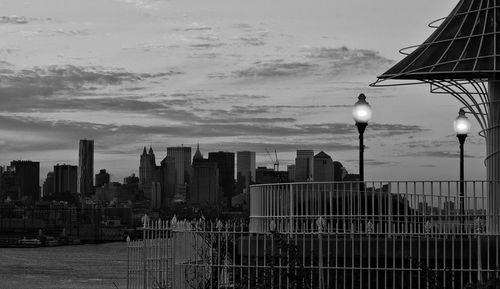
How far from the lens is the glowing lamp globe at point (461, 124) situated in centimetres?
2611

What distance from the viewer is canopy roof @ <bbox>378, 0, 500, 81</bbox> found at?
19516mm

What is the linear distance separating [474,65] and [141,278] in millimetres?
7393

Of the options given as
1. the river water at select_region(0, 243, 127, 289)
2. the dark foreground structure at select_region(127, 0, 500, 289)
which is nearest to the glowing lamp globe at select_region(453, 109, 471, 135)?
the dark foreground structure at select_region(127, 0, 500, 289)

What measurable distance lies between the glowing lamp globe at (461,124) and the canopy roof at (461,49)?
5.88 m

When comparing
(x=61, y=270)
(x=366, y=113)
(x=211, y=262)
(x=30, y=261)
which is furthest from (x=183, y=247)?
(x=30, y=261)

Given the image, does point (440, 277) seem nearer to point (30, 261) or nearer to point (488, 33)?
point (488, 33)

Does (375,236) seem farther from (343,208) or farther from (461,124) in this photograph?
(461,124)

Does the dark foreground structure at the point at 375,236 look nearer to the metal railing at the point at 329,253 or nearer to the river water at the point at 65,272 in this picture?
the metal railing at the point at 329,253

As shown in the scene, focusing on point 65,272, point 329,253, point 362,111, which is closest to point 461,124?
point 362,111

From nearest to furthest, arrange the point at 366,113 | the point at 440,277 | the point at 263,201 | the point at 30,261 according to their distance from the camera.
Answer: the point at 440,277, the point at 263,201, the point at 366,113, the point at 30,261

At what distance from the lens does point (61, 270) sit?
5276 inches

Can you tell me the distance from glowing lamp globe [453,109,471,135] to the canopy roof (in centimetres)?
588

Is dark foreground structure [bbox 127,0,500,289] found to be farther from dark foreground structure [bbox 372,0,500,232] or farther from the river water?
the river water

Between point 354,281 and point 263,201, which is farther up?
point 263,201
